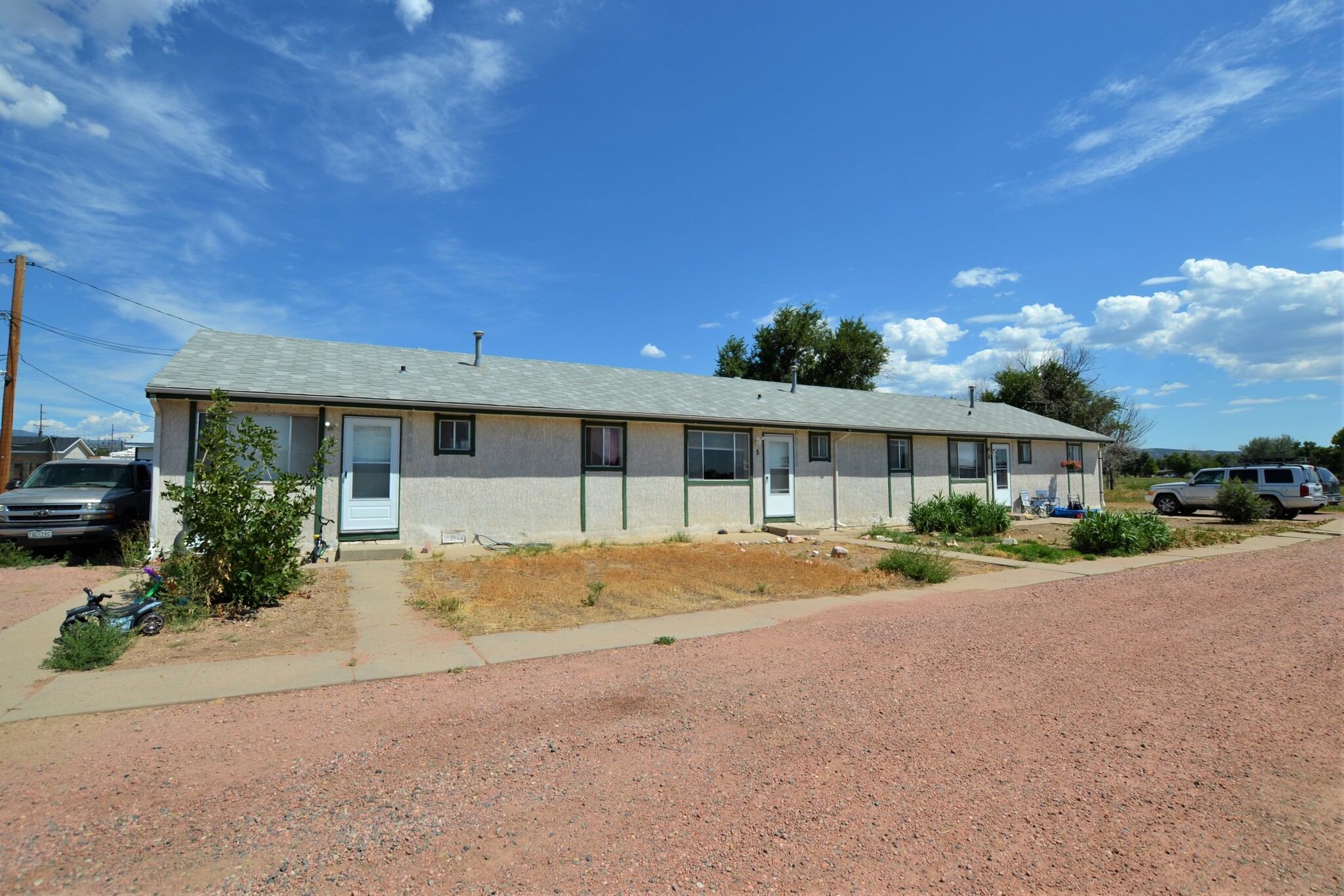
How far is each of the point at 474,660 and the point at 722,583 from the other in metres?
4.88

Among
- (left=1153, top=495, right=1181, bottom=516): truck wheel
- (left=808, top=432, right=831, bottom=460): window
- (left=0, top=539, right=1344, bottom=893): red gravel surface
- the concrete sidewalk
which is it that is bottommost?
(left=0, top=539, right=1344, bottom=893): red gravel surface

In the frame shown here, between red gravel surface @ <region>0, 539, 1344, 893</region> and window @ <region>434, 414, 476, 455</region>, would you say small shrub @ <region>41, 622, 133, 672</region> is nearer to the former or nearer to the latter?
red gravel surface @ <region>0, 539, 1344, 893</region>

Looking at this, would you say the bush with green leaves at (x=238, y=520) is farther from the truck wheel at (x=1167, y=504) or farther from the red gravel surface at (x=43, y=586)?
the truck wheel at (x=1167, y=504)

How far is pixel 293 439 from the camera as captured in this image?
41.2 feet

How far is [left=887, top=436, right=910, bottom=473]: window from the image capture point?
802 inches

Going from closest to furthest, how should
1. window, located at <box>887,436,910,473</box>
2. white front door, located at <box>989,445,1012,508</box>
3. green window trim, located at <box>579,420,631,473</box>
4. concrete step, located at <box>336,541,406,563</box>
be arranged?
concrete step, located at <box>336,541,406,563</box> < green window trim, located at <box>579,420,631,473</box> < window, located at <box>887,436,910,473</box> < white front door, located at <box>989,445,1012,508</box>

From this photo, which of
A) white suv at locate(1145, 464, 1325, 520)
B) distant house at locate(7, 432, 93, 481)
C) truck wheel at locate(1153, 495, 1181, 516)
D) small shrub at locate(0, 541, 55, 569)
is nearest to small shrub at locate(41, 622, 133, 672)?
small shrub at locate(0, 541, 55, 569)

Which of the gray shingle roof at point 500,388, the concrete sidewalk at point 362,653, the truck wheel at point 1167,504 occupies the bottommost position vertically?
the concrete sidewalk at point 362,653

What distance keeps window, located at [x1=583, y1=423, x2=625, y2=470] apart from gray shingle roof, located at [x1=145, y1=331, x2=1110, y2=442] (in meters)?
0.46

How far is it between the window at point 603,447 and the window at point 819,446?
5706mm

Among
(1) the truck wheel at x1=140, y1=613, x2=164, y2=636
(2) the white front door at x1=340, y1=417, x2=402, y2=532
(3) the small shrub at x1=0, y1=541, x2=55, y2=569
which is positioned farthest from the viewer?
(2) the white front door at x1=340, y1=417, x2=402, y2=532

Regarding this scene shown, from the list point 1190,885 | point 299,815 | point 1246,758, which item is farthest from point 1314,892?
point 299,815

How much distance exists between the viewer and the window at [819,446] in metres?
18.8

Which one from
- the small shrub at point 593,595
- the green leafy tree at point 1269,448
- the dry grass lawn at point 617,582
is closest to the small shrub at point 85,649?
the dry grass lawn at point 617,582
